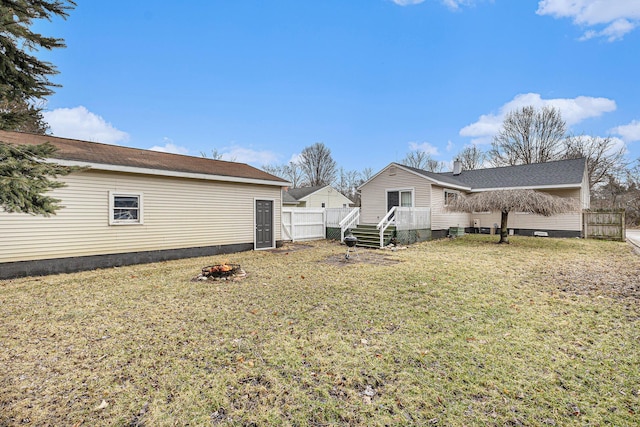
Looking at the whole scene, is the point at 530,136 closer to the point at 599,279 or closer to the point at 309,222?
the point at 309,222

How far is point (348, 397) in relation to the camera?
8.04 ft

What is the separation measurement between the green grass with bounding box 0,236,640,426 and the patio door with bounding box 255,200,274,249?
17.5ft

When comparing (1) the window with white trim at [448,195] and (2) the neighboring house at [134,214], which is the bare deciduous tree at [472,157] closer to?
(1) the window with white trim at [448,195]

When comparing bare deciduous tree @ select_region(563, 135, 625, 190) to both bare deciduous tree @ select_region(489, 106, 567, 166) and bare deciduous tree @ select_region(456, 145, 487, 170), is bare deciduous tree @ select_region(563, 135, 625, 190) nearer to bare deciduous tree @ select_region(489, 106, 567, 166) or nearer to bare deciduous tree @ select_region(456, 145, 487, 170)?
bare deciduous tree @ select_region(489, 106, 567, 166)

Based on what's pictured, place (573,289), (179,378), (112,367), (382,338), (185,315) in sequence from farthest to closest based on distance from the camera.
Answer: (573,289)
(185,315)
(382,338)
(112,367)
(179,378)

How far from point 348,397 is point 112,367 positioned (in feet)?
8.14

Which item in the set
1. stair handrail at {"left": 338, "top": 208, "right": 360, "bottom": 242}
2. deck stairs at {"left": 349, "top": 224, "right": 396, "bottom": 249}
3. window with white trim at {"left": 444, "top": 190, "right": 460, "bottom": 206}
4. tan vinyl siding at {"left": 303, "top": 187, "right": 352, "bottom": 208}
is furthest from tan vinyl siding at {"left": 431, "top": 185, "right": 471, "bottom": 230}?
tan vinyl siding at {"left": 303, "top": 187, "right": 352, "bottom": 208}

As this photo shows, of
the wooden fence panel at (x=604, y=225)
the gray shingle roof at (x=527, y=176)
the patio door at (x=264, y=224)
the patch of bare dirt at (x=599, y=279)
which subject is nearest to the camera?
the patch of bare dirt at (x=599, y=279)

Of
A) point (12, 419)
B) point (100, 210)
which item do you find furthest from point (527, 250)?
point (100, 210)

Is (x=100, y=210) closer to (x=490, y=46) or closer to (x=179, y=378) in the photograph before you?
(x=179, y=378)

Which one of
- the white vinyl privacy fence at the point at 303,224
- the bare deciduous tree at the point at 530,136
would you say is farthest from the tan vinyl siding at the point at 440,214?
the bare deciduous tree at the point at 530,136

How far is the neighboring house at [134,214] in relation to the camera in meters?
7.15

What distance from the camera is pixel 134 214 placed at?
866 cm

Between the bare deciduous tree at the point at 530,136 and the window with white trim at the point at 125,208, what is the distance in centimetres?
3175
